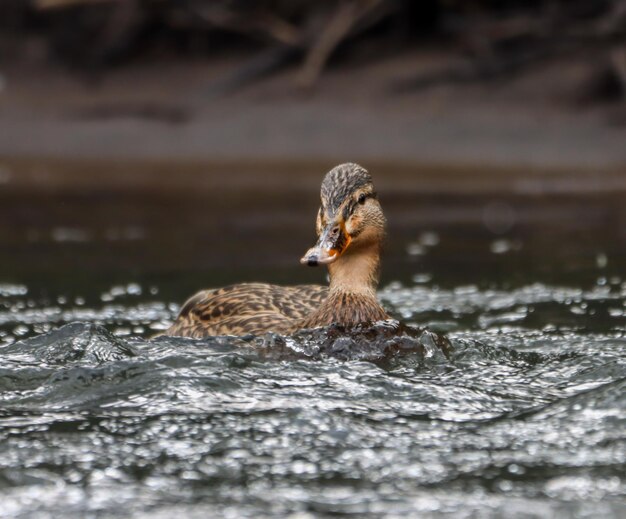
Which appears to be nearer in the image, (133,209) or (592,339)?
(592,339)

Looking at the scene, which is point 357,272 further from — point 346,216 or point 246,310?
point 246,310

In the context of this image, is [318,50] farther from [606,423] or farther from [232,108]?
[606,423]

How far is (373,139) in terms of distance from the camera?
1606 cm

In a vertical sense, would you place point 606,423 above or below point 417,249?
below

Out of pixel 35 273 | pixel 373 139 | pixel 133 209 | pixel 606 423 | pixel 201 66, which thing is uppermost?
pixel 201 66

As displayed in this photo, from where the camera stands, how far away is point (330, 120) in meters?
16.5

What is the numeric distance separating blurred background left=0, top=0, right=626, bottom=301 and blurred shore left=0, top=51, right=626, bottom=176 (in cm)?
3

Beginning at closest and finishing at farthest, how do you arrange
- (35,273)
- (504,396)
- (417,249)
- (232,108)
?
(504,396)
(35,273)
(417,249)
(232,108)

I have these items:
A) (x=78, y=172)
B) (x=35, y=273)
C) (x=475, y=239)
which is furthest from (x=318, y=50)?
(x=35, y=273)

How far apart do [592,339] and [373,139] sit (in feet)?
28.8

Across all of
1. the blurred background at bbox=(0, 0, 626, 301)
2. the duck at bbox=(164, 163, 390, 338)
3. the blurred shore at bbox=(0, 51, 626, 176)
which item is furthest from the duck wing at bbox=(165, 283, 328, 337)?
the blurred shore at bbox=(0, 51, 626, 176)

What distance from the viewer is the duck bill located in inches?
260

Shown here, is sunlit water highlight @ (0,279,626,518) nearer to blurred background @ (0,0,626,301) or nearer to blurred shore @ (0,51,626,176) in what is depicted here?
blurred background @ (0,0,626,301)

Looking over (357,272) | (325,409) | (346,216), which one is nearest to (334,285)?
(357,272)
